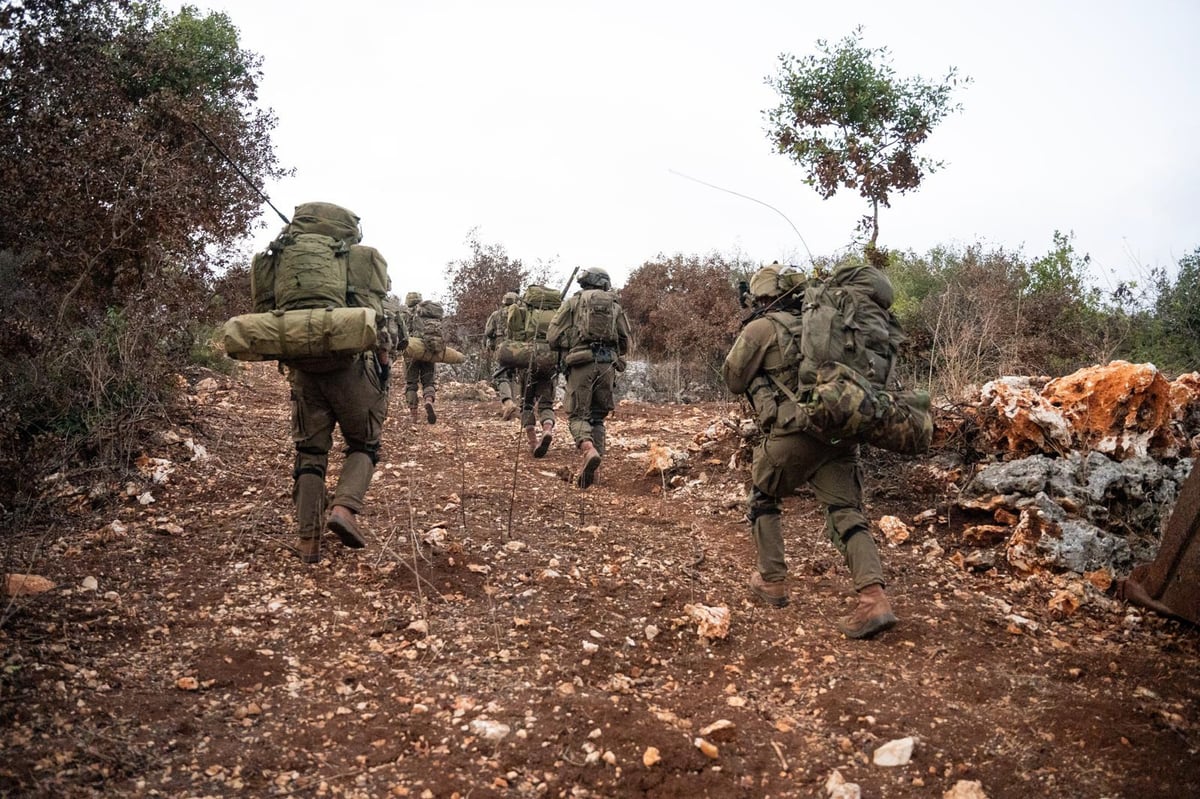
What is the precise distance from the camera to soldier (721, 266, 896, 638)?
3.60 m

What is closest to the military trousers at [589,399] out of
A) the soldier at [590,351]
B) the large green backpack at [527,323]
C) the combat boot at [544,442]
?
the soldier at [590,351]

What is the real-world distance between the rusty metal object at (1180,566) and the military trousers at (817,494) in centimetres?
120

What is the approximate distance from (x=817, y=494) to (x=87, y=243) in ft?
18.4

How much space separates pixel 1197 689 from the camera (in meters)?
3.03

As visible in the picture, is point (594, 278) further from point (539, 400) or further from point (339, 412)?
point (339, 412)

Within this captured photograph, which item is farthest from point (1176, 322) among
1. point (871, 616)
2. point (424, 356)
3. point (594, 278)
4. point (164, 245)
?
point (164, 245)

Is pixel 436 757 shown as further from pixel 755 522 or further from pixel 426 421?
pixel 426 421

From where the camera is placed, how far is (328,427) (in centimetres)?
419

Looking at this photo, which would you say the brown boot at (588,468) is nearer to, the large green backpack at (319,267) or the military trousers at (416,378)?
the large green backpack at (319,267)

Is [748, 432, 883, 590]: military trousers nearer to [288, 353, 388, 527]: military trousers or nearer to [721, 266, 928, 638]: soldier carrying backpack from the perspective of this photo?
[721, 266, 928, 638]: soldier carrying backpack

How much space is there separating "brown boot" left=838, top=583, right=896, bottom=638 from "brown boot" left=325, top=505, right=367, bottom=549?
92.9 inches

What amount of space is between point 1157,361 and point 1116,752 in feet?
26.0

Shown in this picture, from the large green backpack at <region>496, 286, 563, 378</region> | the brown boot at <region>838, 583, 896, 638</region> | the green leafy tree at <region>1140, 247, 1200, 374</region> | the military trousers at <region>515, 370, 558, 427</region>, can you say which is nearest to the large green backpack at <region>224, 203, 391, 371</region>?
the brown boot at <region>838, 583, 896, 638</region>

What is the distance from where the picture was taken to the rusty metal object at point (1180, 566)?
132 inches
